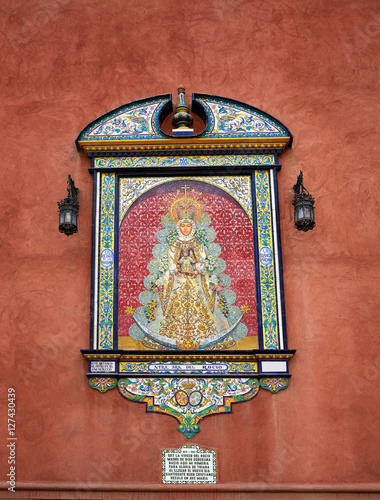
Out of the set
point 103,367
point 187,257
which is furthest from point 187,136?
point 103,367

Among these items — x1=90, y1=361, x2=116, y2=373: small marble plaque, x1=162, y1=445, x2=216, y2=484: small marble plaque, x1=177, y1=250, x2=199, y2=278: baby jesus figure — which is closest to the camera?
x1=162, y1=445, x2=216, y2=484: small marble plaque

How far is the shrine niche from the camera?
20.9 feet

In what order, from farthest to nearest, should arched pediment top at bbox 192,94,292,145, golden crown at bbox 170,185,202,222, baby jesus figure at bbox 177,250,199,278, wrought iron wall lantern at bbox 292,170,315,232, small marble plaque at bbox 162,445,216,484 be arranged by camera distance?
arched pediment top at bbox 192,94,292,145, golden crown at bbox 170,185,202,222, baby jesus figure at bbox 177,250,199,278, wrought iron wall lantern at bbox 292,170,315,232, small marble plaque at bbox 162,445,216,484

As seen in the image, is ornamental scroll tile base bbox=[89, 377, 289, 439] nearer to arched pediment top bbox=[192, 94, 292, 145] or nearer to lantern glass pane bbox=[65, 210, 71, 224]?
lantern glass pane bbox=[65, 210, 71, 224]

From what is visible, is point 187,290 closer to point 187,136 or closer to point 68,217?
point 68,217

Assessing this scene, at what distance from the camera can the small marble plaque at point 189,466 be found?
611 centimetres

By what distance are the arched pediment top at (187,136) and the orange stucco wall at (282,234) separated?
177 mm

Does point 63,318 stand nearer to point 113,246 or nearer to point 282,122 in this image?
point 113,246

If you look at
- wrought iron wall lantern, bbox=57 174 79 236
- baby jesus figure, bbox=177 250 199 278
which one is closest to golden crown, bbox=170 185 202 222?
baby jesus figure, bbox=177 250 199 278

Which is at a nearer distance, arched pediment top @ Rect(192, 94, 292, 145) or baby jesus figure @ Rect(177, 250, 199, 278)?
baby jesus figure @ Rect(177, 250, 199, 278)

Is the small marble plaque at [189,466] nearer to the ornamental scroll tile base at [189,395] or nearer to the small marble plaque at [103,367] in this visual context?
the ornamental scroll tile base at [189,395]

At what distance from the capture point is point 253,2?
25.3 feet

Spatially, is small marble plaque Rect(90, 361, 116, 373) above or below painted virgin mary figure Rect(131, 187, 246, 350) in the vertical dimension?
below

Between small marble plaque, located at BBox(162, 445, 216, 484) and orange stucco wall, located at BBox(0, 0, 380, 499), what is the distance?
8 cm
